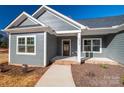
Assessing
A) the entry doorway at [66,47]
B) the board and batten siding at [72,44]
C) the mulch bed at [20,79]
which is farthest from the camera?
the entry doorway at [66,47]

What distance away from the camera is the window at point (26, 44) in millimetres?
11382

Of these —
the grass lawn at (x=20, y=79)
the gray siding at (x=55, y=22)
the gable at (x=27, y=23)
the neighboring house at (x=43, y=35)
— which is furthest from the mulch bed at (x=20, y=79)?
the gray siding at (x=55, y=22)

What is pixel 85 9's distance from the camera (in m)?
19.5

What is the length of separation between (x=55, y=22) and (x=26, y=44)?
139 inches

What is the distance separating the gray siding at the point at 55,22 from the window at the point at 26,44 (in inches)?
104

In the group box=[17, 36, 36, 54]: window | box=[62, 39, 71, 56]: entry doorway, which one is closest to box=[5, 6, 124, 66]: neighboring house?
box=[17, 36, 36, 54]: window

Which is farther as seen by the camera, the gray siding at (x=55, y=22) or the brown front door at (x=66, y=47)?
the brown front door at (x=66, y=47)

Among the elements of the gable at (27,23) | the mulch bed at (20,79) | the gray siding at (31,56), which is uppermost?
the gable at (27,23)

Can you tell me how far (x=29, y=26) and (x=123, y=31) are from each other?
7707 millimetres

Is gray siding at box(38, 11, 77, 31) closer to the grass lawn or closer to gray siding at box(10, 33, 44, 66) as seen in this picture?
gray siding at box(10, 33, 44, 66)

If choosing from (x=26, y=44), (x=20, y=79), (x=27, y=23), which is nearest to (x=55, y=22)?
(x=27, y=23)

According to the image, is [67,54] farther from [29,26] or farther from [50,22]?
[29,26]

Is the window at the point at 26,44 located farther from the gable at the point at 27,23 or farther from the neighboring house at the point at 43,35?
the gable at the point at 27,23

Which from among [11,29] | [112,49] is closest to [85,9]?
[112,49]
